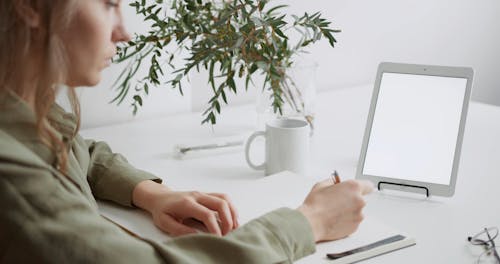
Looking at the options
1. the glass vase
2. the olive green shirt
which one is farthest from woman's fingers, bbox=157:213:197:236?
the glass vase

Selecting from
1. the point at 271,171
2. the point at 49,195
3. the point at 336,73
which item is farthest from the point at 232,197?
the point at 336,73

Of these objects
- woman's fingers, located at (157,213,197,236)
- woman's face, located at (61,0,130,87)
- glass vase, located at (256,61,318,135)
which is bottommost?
woman's fingers, located at (157,213,197,236)

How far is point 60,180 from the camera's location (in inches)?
27.9

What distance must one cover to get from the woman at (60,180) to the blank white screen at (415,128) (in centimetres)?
28

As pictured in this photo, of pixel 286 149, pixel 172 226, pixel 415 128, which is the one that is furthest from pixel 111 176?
pixel 415 128

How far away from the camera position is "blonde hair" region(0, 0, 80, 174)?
2.28 feet

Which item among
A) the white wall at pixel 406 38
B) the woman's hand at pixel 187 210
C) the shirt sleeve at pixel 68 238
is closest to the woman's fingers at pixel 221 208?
the woman's hand at pixel 187 210

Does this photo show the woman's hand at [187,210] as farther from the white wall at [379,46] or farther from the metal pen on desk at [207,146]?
the white wall at [379,46]

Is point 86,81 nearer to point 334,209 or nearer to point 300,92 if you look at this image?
point 334,209

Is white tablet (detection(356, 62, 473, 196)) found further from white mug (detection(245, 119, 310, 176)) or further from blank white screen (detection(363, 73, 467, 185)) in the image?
white mug (detection(245, 119, 310, 176))

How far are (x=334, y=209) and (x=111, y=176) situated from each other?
374mm

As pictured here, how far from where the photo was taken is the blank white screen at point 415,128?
113 cm

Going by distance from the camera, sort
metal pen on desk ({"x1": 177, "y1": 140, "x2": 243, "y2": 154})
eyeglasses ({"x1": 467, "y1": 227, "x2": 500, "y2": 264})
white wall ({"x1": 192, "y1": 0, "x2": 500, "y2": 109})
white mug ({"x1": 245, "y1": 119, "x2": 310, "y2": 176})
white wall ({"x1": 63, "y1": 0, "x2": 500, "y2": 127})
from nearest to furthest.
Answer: eyeglasses ({"x1": 467, "y1": 227, "x2": 500, "y2": 264}) < white mug ({"x1": 245, "y1": 119, "x2": 310, "y2": 176}) < metal pen on desk ({"x1": 177, "y1": 140, "x2": 243, "y2": 154}) < white wall ({"x1": 63, "y1": 0, "x2": 500, "y2": 127}) < white wall ({"x1": 192, "y1": 0, "x2": 500, "y2": 109})

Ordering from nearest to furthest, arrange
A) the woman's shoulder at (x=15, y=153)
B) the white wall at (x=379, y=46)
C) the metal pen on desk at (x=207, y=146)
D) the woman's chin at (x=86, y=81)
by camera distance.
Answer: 1. the woman's shoulder at (x=15, y=153)
2. the woman's chin at (x=86, y=81)
3. the metal pen on desk at (x=207, y=146)
4. the white wall at (x=379, y=46)
